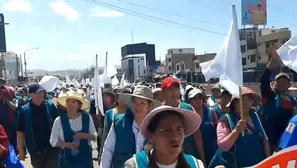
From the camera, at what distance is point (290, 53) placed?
3578mm

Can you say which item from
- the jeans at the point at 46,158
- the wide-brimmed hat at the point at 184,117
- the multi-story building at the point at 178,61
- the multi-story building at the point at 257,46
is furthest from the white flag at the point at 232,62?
the multi-story building at the point at 178,61

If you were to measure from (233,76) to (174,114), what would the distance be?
1448 millimetres

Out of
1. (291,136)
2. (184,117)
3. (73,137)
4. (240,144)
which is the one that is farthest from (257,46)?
(184,117)

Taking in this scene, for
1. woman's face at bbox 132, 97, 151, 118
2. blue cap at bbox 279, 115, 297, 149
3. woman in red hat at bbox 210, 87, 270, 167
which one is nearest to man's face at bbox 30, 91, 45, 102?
woman's face at bbox 132, 97, 151, 118

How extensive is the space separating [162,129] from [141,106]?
1457mm

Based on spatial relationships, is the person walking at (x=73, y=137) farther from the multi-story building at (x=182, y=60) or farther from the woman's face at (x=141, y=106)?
the multi-story building at (x=182, y=60)

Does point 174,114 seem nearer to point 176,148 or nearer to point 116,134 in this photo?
point 176,148

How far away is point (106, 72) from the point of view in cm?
1020

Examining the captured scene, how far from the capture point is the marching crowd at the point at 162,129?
2.34 metres

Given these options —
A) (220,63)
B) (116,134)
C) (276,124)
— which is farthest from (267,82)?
(116,134)

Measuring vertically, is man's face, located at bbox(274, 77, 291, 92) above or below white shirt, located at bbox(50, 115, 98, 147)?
above

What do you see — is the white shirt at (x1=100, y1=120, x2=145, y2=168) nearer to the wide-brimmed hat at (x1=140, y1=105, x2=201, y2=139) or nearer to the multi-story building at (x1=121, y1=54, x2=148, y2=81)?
the wide-brimmed hat at (x1=140, y1=105, x2=201, y2=139)

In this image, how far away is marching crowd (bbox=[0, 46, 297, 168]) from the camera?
2.34m

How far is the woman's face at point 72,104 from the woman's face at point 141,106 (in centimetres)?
136
